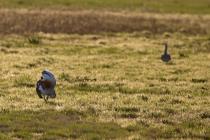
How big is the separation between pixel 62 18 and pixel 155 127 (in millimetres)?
38439

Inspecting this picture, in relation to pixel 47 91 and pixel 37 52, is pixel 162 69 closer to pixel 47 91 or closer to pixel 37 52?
pixel 37 52

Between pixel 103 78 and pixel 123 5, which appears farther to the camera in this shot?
pixel 123 5

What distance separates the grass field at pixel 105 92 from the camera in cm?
1562

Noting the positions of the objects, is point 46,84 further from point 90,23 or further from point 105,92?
point 90,23

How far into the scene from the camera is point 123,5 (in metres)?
72.8

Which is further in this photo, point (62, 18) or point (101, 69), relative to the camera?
point (62, 18)

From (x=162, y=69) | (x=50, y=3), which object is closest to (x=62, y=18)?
(x=50, y=3)

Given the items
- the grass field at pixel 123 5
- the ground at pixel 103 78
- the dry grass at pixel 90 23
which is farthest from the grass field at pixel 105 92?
the grass field at pixel 123 5

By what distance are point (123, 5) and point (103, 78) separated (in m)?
48.2

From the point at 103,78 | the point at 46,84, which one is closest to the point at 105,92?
the point at 46,84

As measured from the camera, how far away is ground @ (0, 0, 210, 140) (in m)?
15.9

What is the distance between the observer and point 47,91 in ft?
60.4

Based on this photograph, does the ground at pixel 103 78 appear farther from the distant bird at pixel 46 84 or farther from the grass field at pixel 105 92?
the distant bird at pixel 46 84

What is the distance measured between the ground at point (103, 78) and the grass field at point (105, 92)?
0.03m
